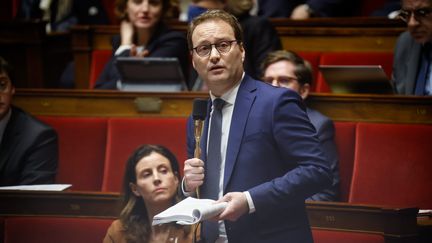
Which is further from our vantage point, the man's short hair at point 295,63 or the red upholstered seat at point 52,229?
the man's short hair at point 295,63

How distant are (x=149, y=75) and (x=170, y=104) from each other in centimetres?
9

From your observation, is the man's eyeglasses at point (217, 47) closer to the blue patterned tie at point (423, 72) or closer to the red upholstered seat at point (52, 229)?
the red upholstered seat at point (52, 229)

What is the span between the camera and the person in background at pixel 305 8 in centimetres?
220

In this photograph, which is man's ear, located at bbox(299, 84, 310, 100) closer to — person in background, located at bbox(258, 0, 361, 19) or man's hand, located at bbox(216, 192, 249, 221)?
man's hand, located at bbox(216, 192, 249, 221)

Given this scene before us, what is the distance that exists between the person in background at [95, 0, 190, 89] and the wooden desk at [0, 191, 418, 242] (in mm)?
632

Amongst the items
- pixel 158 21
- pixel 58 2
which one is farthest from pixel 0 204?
pixel 58 2

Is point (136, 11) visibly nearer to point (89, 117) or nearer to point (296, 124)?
point (89, 117)

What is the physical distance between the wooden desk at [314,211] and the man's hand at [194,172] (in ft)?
0.80

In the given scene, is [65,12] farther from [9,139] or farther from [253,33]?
[9,139]

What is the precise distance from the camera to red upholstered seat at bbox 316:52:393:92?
6.48 feet

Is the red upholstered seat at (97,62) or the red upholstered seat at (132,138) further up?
the red upholstered seat at (97,62)

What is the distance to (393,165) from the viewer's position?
1447mm

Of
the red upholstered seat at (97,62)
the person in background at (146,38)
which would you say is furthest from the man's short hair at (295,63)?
the red upholstered seat at (97,62)

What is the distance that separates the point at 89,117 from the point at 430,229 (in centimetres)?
78
